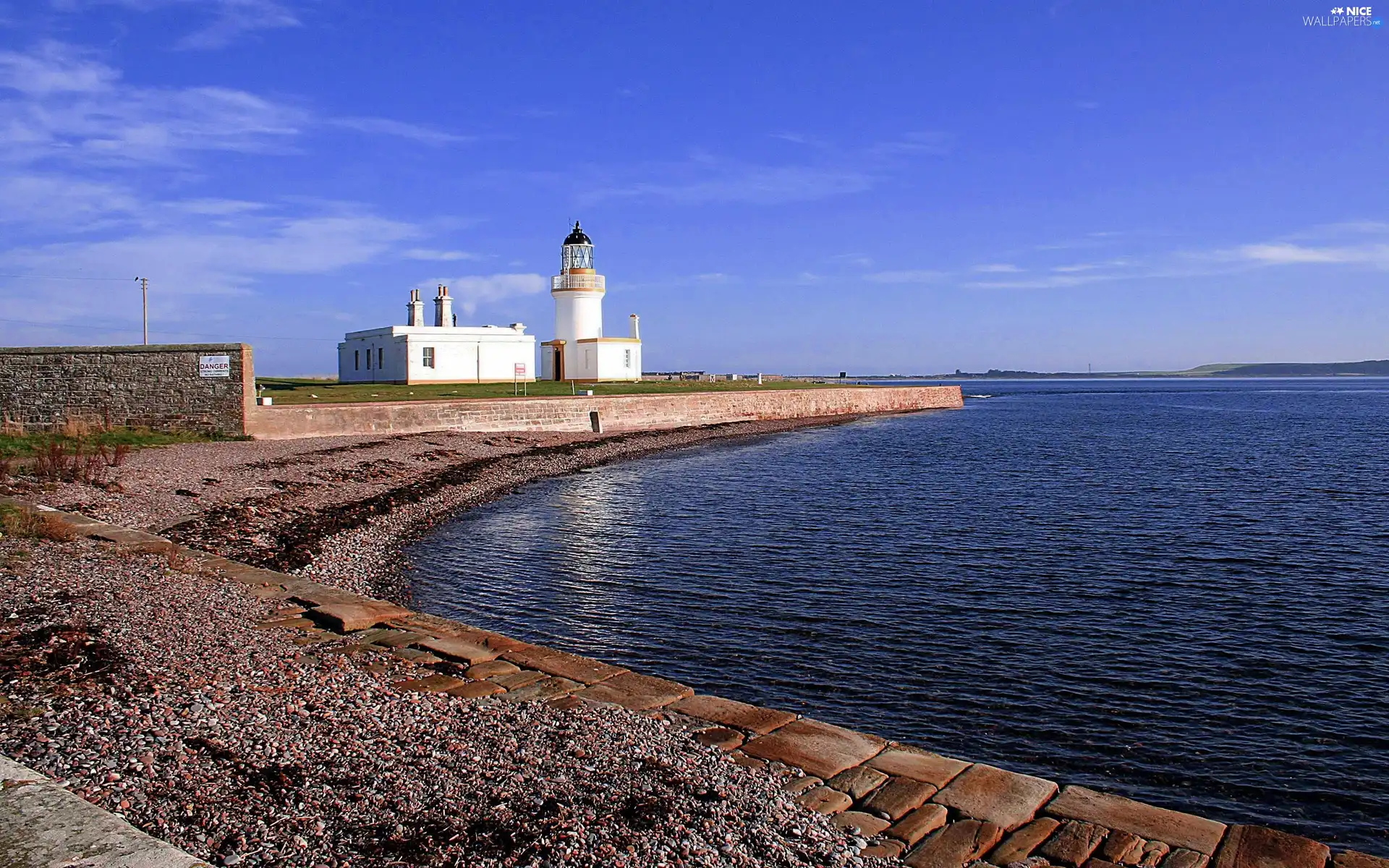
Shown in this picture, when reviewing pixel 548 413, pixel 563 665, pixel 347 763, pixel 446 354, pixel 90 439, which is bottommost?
pixel 563 665

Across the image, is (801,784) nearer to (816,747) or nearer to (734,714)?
(816,747)

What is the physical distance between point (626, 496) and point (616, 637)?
11724 millimetres

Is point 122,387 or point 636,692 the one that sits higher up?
point 122,387

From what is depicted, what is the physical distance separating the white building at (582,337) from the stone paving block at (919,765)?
4857 cm

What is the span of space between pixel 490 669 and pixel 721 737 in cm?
208

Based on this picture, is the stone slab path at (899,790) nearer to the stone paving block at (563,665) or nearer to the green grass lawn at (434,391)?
the stone paving block at (563,665)

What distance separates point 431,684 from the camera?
6.96 metres

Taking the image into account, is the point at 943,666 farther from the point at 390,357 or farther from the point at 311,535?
the point at 390,357

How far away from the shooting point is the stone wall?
25016mm

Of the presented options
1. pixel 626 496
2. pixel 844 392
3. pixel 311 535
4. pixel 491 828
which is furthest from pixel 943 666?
pixel 844 392

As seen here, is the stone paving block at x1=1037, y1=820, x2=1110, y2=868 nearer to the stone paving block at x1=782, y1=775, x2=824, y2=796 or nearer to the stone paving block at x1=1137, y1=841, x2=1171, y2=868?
the stone paving block at x1=1137, y1=841, x2=1171, y2=868

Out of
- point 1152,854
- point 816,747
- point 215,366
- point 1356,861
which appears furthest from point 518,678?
point 215,366

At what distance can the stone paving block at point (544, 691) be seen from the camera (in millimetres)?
6777

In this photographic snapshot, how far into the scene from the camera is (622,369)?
55406mm
